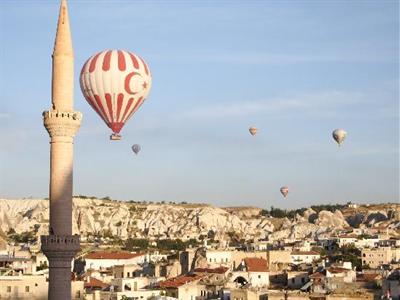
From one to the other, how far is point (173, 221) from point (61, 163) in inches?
5605

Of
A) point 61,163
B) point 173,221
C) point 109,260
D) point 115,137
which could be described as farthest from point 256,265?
point 173,221

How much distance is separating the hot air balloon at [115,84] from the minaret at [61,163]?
13.8 feet

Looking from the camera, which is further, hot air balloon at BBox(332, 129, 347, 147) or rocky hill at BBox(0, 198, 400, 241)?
rocky hill at BBox(0, 198, 400, 241)

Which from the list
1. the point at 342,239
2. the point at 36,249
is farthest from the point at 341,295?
the point at 342,239

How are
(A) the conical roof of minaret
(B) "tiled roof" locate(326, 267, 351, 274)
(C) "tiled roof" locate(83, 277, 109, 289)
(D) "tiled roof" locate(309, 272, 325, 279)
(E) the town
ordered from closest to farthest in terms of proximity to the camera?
1. (A) the conical roof of minaret
2. (E) the town
3. (C) "tiled roof" locate(83, 277, 109, 289)
4. (D) "tiled roof" locate(309, 272, 325, 279)
5. (B) "tiled roof" locate(326, 267, 351, 274)

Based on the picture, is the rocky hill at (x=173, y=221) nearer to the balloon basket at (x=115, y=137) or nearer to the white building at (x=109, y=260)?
the white building at (x=109, y=260)

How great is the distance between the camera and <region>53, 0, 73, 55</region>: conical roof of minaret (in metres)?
45.3

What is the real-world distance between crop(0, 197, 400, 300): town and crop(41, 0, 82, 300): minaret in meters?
0.71

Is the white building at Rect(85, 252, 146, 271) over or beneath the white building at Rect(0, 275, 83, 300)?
over

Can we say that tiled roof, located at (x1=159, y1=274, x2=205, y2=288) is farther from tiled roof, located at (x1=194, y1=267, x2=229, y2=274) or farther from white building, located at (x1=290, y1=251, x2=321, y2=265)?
white building, located at (x1=290, y1=251, x2=321, y2=265)

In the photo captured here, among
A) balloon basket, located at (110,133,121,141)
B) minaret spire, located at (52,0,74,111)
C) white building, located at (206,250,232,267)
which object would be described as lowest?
white building, located at (206,250,232,267)

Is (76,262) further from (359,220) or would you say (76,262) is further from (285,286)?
(359,220)

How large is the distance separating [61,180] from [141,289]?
91.5ft

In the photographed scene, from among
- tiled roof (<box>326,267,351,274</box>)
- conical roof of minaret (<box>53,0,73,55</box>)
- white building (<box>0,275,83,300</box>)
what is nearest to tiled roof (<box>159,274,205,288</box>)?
tiled roof (<box>326,267,351,274</box>)
